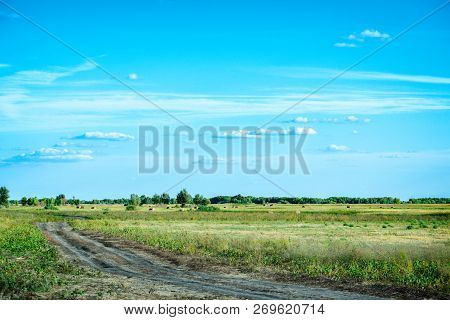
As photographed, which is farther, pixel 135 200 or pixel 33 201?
pixel 33 201

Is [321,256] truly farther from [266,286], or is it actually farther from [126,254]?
[126,254]

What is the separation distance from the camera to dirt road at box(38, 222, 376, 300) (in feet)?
49.0

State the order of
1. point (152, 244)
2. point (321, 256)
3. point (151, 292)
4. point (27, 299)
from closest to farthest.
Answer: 1. point (27, 299)
2. point (151, 292)
3. point (321, 256)
4. point (152, 244)

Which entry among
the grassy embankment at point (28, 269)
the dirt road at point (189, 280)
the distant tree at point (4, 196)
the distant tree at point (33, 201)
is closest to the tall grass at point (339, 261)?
the dirt road at point (189, 280)

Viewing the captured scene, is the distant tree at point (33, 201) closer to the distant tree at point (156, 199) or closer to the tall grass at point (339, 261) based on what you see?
the distant tree at point (156, 199)

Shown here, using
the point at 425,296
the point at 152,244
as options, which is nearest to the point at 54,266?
the point at 152,244

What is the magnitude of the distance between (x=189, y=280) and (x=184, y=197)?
480 feet

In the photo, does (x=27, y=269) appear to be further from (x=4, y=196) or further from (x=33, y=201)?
(x=33, y=201)

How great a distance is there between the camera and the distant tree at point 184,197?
16225 cm

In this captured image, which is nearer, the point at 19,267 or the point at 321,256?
the point at 19,267

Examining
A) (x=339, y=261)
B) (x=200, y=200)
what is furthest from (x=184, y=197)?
(x=339, y=261)

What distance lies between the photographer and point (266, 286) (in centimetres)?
1633

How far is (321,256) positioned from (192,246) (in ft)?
24.7

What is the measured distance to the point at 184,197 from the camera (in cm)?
16338
